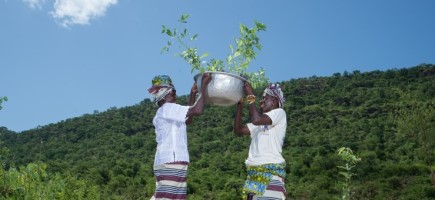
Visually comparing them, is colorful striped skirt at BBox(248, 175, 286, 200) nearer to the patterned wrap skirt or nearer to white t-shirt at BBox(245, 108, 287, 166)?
the patterned wrap skirt

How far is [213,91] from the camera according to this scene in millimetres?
4426

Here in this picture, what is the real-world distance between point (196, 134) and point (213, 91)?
47399mm

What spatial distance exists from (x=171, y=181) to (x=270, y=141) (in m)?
0.81

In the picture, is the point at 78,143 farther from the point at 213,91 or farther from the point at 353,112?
the point at 213,91

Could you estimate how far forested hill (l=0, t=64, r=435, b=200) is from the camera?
32.1m

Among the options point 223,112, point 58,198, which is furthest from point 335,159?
point 58,198

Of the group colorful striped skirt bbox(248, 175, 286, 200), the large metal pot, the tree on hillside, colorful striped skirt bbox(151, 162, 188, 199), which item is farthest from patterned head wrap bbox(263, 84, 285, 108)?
the tree on hillside

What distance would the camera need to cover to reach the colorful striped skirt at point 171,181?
4141 millimetres

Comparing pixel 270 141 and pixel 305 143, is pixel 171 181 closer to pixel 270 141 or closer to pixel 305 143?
pixel 270 141

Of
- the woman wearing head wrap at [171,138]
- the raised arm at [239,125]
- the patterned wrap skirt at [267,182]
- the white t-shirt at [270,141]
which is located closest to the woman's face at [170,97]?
the woman wearing head wrap at [171,138]

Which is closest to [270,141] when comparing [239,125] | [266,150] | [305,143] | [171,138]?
[266,150]

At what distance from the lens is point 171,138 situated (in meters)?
4.28

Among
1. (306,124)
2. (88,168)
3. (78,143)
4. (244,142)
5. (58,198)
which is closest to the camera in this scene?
(58,198)

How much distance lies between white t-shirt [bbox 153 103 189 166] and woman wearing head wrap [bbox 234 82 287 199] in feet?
1.66
